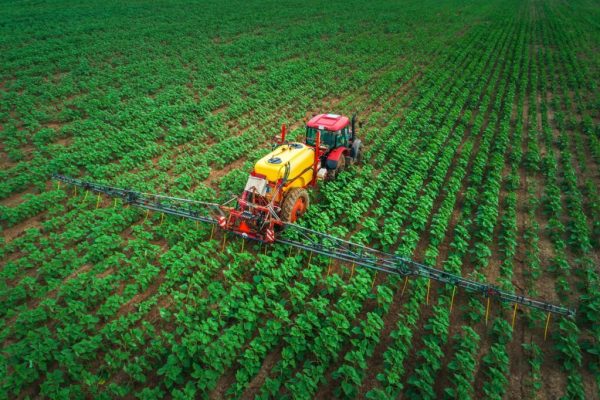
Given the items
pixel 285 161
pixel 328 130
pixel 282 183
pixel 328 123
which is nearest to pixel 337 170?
pixel 328 130

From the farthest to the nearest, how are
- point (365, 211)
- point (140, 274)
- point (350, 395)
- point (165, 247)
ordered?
point (365, 211), point (165, 247), point (140, 274), point (350, 395)

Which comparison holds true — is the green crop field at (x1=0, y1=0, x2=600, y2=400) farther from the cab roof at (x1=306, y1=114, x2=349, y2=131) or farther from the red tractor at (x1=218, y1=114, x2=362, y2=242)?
the cab roof at (x1=306, y1=114, x2=349, y2=131)

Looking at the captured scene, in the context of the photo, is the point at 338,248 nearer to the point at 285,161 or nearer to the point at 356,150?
the point at 285,161

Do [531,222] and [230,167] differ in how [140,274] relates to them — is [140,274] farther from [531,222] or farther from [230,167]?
[531,222]

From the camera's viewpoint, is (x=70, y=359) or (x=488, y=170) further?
(x=488, y=170)

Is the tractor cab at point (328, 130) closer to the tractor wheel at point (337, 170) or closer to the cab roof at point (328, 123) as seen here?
the cab roof at point (328, 123)

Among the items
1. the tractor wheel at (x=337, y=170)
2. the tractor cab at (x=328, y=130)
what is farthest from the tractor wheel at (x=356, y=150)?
the tractor cab at (x=328, y=130)

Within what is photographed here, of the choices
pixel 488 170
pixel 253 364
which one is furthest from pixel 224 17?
pixel 253 364
